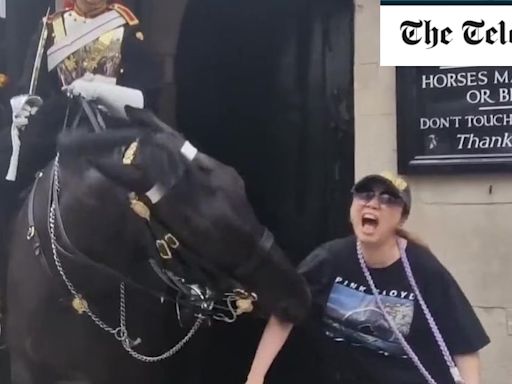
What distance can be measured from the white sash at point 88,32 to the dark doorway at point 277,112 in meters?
0.25

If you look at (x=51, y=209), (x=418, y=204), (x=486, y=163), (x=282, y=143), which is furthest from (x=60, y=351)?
(x=486, y=163)

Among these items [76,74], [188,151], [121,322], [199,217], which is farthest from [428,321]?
[76,74]

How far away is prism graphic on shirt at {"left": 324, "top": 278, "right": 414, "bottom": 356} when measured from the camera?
3.24 metres

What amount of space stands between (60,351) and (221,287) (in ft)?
2.11

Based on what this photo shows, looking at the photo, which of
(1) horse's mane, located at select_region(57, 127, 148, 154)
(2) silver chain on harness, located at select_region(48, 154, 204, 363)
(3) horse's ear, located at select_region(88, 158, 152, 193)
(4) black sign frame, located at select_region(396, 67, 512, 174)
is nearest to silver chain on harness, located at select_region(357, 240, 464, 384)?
(4) black sign frame, located at select_region(396, 67, 512, 174)

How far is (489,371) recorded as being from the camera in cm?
329

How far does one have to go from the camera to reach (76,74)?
3.51 meters

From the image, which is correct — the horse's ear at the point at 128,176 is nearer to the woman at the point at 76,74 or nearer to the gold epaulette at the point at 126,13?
the woman at the point at 76,74

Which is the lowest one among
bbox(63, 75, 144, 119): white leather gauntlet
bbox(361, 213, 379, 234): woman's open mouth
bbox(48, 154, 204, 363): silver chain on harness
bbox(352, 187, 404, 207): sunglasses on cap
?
bbox(48, 154, 204, 363): silver chain on harness

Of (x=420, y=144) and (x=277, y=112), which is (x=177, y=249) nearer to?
(x=277, y=112)

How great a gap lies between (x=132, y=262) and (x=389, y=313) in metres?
0.86

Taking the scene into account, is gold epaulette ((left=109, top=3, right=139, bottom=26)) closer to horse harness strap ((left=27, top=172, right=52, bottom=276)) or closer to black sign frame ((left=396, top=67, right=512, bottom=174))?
horse harness strap ((left=27, top=172, right=52, bottom=276))

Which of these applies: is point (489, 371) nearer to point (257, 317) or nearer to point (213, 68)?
point (257, 317)

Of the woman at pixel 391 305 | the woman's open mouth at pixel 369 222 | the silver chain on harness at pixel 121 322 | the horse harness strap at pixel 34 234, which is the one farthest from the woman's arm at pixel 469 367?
the horse harness strap at pixel 34 234
